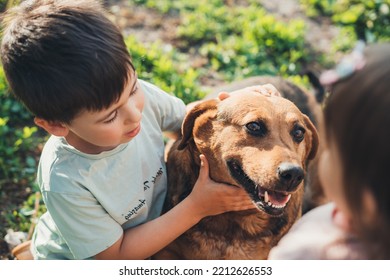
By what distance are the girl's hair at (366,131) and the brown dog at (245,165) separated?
0.78 meters

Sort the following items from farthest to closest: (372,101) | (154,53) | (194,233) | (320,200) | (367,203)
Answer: (154,53) < (320,200) < (194,233) < (367,203) < (372,101)

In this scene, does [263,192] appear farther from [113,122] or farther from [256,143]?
[113,122]

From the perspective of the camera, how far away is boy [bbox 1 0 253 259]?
2.38 meters

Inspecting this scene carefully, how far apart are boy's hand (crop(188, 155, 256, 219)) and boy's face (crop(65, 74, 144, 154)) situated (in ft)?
1.54

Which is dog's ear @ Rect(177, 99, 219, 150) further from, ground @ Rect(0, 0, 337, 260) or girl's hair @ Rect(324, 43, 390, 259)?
ground @ Rect(0, 0, 337, 260)

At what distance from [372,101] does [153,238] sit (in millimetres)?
1704

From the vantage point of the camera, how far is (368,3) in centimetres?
529

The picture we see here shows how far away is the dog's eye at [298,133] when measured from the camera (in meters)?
2.75

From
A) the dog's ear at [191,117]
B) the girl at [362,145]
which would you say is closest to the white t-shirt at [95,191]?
the dog's ear at [191,117]

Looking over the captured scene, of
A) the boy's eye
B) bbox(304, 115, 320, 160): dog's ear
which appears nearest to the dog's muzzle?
bbox(304, 115, 320, 160): dog's ear

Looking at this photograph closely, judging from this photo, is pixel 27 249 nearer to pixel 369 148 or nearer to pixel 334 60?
pixel 369 148

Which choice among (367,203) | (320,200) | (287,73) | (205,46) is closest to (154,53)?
(205,46)

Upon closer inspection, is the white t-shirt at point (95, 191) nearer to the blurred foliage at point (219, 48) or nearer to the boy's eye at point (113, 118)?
the boy's eye at point (113, 118)

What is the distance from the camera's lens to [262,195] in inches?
106
